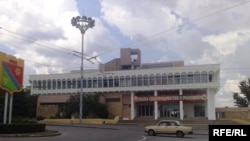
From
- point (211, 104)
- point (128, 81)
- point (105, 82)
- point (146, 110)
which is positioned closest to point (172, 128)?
point (211, 104)

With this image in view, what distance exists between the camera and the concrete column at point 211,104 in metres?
70.2

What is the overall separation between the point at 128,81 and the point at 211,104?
1758 cm

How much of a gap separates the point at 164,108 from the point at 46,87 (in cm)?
2818

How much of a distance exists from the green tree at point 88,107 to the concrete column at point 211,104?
20166 millimetres

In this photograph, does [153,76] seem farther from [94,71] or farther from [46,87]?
[46,87]

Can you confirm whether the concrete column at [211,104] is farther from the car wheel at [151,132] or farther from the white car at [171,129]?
the white car at [171,129]

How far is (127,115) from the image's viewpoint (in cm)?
7744

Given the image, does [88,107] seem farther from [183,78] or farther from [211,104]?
[211,104]

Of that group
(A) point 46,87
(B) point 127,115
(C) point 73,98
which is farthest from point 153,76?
(A) point 46,87

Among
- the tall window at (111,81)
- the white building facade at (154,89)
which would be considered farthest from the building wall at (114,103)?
the tall window at (111,81)

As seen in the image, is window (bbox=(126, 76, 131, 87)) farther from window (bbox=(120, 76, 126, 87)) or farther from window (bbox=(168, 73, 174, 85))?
window (bbox=(168, 73, 174, 85))

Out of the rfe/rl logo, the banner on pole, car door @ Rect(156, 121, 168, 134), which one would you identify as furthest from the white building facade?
the rfe/rl logo

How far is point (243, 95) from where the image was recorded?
324 ft

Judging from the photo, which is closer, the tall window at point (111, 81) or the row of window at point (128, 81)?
the row of window at point (128, 81)
